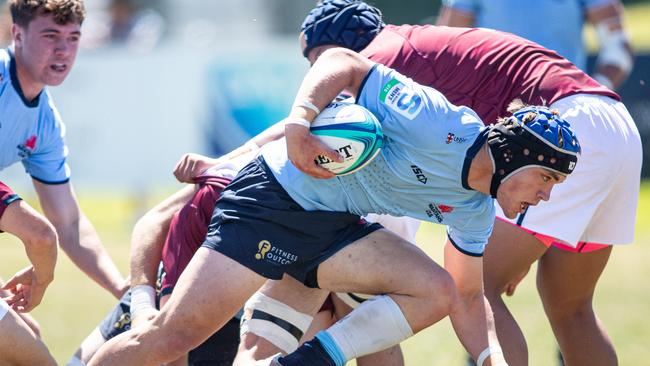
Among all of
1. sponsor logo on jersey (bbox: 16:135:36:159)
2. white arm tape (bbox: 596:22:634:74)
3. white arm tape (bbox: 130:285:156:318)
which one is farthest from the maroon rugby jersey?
white arm tape (bbox: 596:22:634:74)

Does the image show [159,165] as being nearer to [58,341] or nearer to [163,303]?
[58,341]

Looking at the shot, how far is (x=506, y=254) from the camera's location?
4996 mm

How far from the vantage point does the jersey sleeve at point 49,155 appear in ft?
18.5

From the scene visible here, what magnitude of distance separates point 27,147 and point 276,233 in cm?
184

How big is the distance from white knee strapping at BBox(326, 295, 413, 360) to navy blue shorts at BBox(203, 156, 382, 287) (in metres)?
0.26

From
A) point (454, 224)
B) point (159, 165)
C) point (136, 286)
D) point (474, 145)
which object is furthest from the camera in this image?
point (159, 165)

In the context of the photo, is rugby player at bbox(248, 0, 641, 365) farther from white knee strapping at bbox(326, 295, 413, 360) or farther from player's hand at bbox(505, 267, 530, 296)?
white knee strapping at bbox(326, 295, 413, 360)

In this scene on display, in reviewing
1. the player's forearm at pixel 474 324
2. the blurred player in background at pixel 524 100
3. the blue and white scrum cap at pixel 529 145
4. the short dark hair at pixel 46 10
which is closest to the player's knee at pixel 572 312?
the blurred player in background at pixel 524 100

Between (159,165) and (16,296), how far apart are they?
8253 millimetres

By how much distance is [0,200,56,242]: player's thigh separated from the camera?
4512 mm

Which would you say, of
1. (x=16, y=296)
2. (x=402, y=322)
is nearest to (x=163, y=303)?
(x=16, y=296)

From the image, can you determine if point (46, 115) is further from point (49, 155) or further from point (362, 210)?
point (362, 210)

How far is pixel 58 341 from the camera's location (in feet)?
23.4

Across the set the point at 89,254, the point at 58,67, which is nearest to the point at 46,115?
the point at 58,67
